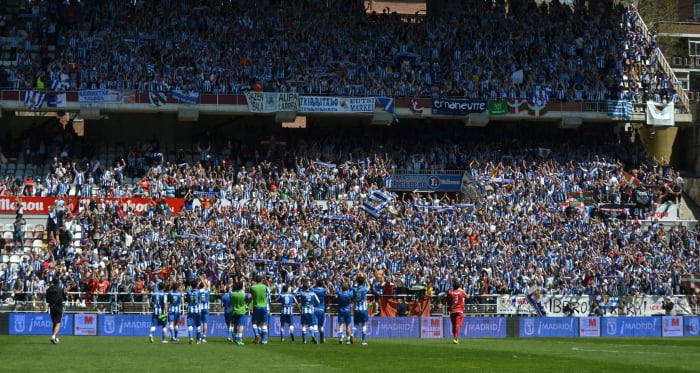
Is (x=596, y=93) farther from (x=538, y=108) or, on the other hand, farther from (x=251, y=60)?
(x=251, y=60)

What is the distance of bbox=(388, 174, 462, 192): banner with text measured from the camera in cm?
5197

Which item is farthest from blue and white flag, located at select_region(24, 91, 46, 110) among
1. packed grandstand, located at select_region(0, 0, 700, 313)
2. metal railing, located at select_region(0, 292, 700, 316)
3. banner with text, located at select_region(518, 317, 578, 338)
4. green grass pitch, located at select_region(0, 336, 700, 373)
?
banner with text, located at select_region(518, 317, 578, 338)

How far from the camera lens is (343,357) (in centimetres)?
2548

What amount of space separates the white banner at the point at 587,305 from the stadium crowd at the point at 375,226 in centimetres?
89

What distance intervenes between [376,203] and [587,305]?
9842 mm

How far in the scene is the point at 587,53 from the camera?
→ 183ft

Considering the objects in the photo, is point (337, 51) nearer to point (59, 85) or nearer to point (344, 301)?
point (59, 85)

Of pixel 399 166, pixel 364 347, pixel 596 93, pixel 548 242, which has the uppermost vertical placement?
pixel 596 93

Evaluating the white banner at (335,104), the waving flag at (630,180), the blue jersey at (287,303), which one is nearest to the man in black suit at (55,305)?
the blue jersey at (287,303)

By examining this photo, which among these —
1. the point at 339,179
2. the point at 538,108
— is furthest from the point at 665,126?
the point at 339,179

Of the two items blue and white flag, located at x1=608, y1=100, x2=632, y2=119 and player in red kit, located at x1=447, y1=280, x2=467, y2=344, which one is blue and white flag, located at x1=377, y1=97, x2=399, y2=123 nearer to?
blue and white flag, located at x1=608, y1=100, x2=632, y2=119

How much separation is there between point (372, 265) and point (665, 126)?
1866 cm

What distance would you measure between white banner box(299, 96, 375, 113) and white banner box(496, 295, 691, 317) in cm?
1331

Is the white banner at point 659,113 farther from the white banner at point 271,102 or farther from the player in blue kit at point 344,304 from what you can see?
the player in blue kit at point 344,304
